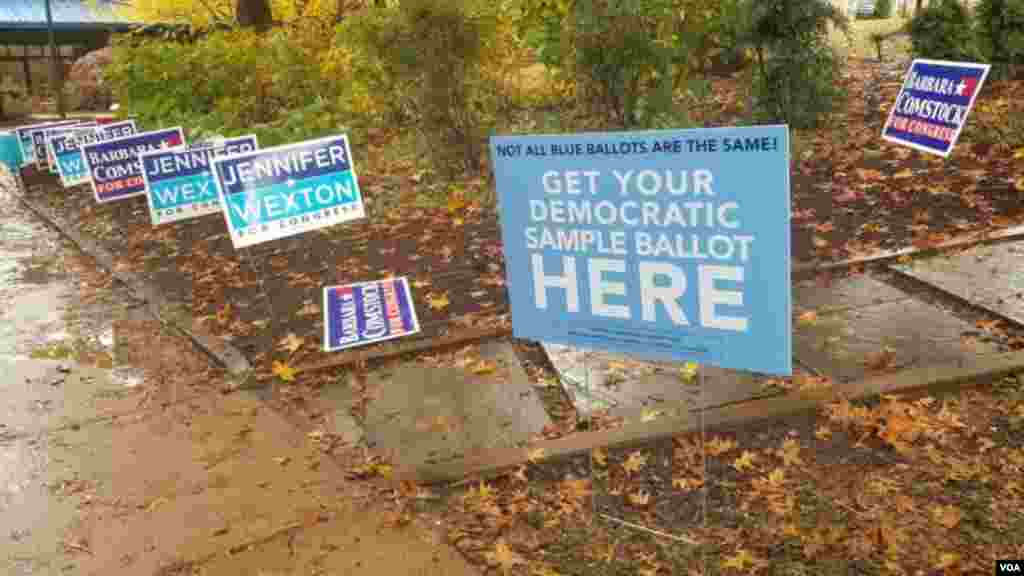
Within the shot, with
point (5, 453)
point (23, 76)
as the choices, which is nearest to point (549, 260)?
point (5, 453)

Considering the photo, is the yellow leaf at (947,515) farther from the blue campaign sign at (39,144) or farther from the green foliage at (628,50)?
the blue campaign sign at (39,144)

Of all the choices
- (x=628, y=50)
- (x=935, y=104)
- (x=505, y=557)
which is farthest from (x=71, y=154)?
(x=505, y=557)

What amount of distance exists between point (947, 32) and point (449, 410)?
31.3 feet

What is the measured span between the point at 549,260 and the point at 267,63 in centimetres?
1166

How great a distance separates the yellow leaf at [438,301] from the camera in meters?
6.63

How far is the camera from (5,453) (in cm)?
506

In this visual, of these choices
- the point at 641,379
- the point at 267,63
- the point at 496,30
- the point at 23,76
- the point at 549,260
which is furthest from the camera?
the point at 23,76

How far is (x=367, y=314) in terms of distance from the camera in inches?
253

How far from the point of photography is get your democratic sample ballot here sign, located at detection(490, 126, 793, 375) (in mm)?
2979

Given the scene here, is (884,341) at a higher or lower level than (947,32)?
lower

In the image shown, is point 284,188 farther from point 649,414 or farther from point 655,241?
point 655,241

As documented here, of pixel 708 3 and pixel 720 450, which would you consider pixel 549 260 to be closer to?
pixel 720 450

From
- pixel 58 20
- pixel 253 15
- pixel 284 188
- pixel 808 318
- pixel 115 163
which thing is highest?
pixel 58 20

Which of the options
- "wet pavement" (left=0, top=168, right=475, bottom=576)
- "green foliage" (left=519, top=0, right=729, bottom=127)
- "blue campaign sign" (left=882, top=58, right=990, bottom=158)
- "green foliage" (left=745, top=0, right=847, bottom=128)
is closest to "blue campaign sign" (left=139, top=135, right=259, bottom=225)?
"wet pavement" (left=0, top=168, right=475, bottom=576)
